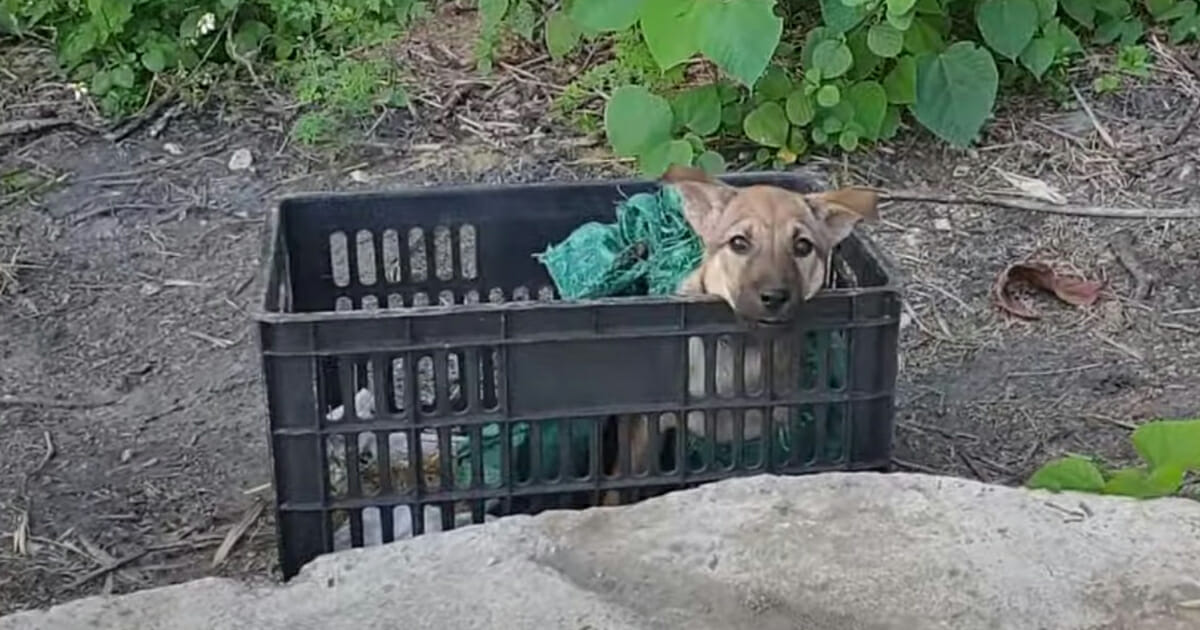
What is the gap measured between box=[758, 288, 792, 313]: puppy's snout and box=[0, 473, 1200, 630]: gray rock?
0.42 meters

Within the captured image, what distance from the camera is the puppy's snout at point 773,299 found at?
227cm

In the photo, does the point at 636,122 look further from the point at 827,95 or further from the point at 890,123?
the point at 890,123

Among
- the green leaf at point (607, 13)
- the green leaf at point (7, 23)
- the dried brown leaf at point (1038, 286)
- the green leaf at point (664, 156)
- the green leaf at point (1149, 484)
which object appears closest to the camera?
the green leaf at point (1149, 484)

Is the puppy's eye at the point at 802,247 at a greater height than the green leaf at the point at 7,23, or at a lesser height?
lesser

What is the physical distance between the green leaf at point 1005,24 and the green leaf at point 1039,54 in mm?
75

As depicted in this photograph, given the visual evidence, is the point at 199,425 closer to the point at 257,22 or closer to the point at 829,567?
the point at 829,567

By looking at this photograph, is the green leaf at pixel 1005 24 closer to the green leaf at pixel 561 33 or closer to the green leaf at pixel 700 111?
the green leaf at pixel 700 111

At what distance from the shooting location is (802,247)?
2.42m

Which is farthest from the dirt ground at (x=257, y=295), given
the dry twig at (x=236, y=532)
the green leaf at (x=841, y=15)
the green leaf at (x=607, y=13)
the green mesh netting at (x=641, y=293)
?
the green leaf at (x=607, y=13)

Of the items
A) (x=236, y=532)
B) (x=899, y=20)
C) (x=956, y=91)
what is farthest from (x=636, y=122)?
(x=236, y=532)

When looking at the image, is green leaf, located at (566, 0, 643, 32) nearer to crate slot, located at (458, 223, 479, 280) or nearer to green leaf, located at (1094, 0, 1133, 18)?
crate slot, located at (458, 223, 479, 280)

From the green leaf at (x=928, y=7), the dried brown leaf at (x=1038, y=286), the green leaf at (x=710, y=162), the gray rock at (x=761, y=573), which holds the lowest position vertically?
the dried brown leaf at (x=1038, y=286)

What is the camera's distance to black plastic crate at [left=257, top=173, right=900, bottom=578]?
7.26ft

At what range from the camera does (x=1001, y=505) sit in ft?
6.09
